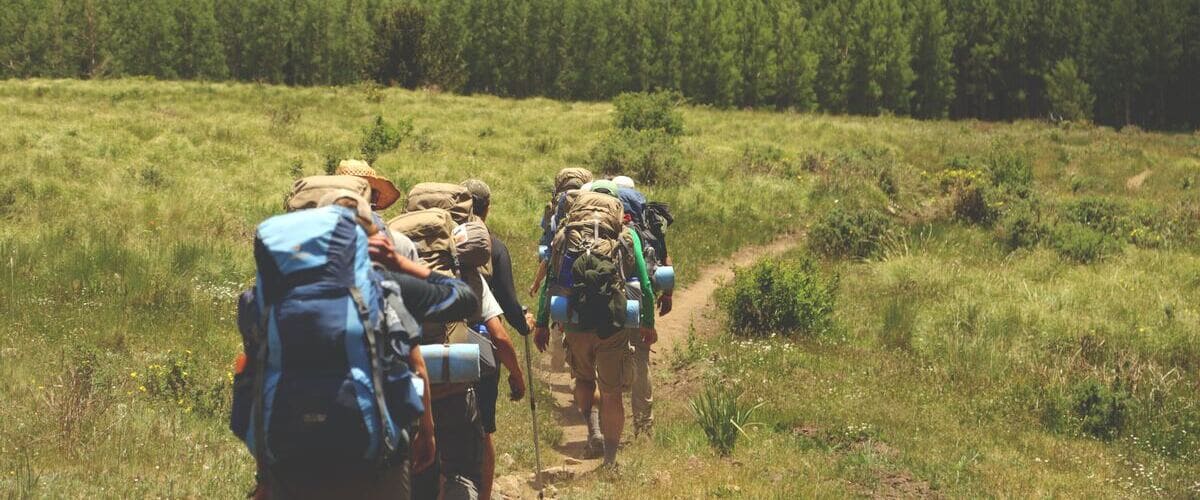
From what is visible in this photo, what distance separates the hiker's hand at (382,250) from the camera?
374cm

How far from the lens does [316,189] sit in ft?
12.6

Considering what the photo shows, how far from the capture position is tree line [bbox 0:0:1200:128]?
65938 millimetres

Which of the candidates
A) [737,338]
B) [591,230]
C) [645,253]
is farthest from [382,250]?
[737,338]

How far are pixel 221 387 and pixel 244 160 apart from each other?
1485cm

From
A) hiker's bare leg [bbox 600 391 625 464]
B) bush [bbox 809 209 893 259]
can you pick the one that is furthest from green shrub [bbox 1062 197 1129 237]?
hiker's bare leg [bbox 600 391 625 464]

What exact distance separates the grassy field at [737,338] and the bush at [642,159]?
1.65ft

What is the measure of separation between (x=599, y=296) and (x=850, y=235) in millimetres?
12385

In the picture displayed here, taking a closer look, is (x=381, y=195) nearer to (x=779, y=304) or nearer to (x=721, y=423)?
(x=721, y=423)

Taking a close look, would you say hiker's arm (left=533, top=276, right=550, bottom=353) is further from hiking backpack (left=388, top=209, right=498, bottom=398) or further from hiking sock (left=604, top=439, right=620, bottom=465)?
hiking backpack (left=388, top=209, right=498, bottom=398)

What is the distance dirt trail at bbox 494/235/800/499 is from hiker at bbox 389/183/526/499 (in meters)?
1.59

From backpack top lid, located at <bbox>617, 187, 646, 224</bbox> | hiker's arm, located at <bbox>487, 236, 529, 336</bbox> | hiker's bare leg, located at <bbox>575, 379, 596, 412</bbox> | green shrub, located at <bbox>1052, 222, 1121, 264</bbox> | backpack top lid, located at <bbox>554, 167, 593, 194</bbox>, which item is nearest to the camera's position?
hiker's arm, located at <bbox>487, 236, 529, 336</bbox>

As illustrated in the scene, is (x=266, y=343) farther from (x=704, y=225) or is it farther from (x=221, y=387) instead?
(x=704, y=225)

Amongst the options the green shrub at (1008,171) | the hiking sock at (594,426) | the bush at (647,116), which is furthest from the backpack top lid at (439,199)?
the bush at (647,116)

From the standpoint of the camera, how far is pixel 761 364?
1055 centimetres
